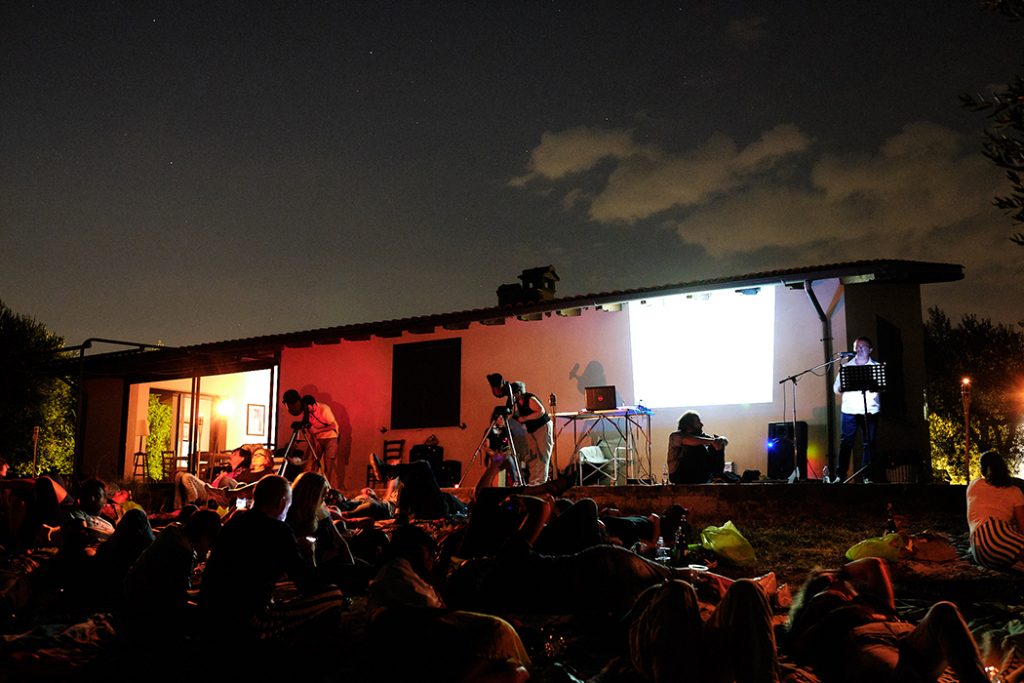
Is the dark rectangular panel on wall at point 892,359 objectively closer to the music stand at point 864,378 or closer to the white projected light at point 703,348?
the white projected light at point 703,348

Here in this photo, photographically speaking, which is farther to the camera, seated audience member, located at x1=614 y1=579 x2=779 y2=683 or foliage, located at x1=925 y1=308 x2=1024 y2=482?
foliage, located at x1=925 y1=308 x2=1024 y2=482

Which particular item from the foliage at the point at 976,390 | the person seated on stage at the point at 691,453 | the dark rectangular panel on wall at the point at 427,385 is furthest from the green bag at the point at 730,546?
the foliage at the point at 976,390

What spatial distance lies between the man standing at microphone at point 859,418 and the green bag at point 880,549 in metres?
2.88

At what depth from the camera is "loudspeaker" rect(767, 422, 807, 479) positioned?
10688 mm

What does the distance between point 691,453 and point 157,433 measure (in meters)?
15.1

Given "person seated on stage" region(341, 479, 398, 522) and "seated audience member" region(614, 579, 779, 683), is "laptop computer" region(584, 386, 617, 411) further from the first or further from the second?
"seated audience member" region(614, 579, 779, 683)

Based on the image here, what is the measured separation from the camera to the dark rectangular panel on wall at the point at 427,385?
13.6 m

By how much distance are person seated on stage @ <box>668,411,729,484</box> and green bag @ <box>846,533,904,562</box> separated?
2.52 m

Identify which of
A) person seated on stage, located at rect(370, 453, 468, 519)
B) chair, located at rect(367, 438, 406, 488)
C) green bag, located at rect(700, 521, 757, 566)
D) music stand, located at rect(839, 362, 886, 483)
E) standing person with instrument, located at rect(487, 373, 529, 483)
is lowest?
green bag, located at rect(700, 521, 757, 566)

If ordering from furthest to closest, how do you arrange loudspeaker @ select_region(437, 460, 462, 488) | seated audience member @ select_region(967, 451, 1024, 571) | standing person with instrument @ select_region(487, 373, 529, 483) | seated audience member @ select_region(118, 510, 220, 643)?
loudspeaker @ select_region(437, 460, 462, 488), standing person with instrument @ select_region(487, 373, 529, 483), seated audience member @ select_region(967, 451, 1024, 571), seated audience member @ select_region(118, 510, 220, 643)

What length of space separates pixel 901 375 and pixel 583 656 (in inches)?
312

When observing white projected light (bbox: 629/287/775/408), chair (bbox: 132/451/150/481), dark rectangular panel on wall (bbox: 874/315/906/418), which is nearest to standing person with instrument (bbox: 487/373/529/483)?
white projected light (bbox: 629/287/775/408)

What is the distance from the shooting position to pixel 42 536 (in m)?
8.11

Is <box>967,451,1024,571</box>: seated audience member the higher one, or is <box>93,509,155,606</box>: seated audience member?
<box>967,451,1024,571</box>: seated audience member
